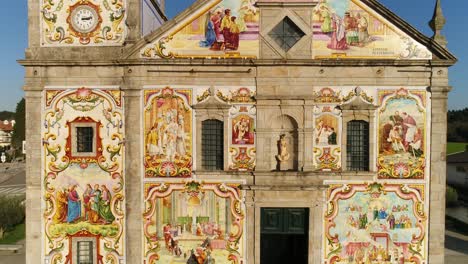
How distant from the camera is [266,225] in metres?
12.6

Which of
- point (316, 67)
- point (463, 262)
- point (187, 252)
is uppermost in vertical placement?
point (316, 67)

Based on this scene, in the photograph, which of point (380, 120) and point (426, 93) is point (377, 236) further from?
point (426, 93)

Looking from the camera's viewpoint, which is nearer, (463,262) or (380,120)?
(380,120)

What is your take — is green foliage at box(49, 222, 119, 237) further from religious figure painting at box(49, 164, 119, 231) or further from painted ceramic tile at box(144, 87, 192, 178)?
painted ceramic tile at box(144, 87, 192, 178)

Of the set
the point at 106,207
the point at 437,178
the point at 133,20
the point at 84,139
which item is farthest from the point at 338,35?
the point at 106,207

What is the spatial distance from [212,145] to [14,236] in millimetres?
15778

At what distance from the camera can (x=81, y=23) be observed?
41.1ft

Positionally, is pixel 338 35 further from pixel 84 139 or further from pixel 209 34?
pixel 84 139

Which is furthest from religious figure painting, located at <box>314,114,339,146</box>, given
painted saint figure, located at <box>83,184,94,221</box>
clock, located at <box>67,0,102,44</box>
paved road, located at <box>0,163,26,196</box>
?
paved road, located at <box>0,163,26,196</box>

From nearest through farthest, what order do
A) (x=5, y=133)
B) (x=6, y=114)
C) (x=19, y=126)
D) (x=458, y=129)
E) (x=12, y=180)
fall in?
(x=12, y=180) → (x=19, y=126) → (x=458, y=129) → (x=5, y=133) → (x=6, y=114)

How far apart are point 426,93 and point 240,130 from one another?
6.67 metres

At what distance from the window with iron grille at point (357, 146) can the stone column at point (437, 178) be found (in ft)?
7.48

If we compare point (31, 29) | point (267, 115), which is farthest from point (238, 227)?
point (31, 29)

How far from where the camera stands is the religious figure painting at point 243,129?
12.5 m
